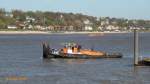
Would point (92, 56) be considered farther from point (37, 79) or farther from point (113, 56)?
point (37, 79)

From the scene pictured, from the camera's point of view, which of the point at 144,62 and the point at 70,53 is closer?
the point at 144,62

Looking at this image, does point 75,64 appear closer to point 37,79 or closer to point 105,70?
point 105,70

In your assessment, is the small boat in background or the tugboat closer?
the small boat in background

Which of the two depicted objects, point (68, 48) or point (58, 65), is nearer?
point (58, 65)

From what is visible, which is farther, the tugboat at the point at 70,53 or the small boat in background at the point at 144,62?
the tugboat at the point at 70,53

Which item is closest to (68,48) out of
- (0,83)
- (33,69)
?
(33,69)

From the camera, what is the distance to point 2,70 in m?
60.5

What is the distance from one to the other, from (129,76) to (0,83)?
13.6m

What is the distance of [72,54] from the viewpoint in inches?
3137

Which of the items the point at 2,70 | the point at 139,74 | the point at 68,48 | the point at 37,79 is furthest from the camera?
the point at 68,48

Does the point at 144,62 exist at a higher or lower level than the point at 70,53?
higher

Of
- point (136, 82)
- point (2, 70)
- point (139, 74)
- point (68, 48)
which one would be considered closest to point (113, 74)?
point (139, 74)

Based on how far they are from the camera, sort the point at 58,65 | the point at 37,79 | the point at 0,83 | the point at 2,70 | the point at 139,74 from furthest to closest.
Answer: the point at 58,65 < the point at 2,70 < the point at 139,74 < the point at 37,79 < the point at 0,83

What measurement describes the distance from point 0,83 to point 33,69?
16.0 meters
